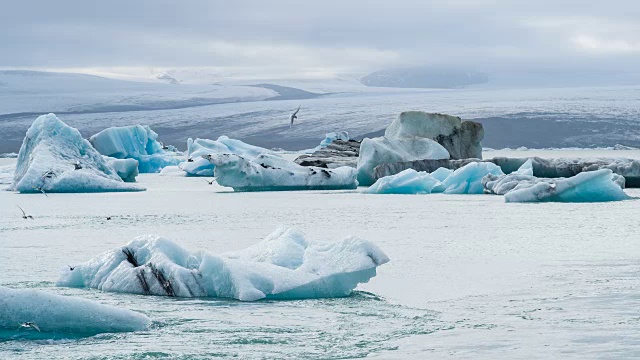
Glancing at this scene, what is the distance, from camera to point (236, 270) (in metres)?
4.84

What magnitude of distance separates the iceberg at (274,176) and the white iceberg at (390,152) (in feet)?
2.15

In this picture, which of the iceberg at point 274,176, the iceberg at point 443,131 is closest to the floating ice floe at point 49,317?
the iceberg at point 274,176

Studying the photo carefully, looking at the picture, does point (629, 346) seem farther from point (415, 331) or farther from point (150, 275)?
point (150, 275)

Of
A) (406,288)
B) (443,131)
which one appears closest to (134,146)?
(443,131)

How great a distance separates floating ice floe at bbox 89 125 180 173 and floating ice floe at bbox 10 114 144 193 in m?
5.84

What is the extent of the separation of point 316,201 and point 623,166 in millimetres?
5068

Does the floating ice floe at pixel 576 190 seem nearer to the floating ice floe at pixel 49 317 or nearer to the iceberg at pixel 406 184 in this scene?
the iceberg at pixel 406 184

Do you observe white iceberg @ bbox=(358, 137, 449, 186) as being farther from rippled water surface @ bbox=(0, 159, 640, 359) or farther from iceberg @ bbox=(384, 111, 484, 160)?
rippled water surface @ bbox=(0, 159, 640, 359)

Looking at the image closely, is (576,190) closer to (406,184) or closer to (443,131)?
(406,184)

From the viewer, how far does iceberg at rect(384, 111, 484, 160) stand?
61.0 ft

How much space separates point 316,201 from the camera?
12.5 meters

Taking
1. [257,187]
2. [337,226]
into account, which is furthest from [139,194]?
[337,226]

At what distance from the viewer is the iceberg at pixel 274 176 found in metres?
14.7

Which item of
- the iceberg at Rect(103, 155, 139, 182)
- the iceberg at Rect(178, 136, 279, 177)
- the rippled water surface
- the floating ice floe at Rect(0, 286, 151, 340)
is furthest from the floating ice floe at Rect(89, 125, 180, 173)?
the floating ice floe at Rect(0, 286, 151, 340)
